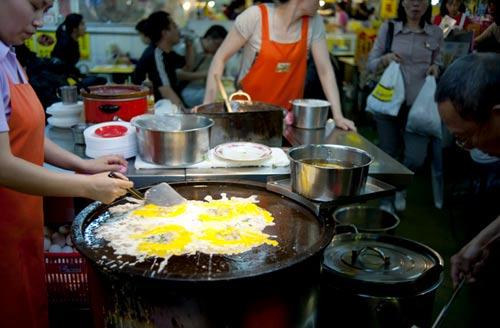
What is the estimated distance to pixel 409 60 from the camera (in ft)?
14.9

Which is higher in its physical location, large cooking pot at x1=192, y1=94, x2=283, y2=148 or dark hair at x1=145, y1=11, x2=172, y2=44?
dark hair at x1=145, y1=11, x2=172, y2=44

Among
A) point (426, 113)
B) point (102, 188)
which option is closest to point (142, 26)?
point (426, 113)

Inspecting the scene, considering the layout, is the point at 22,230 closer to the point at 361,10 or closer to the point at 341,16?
the point at 341,16

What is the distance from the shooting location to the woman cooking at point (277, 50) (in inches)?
140

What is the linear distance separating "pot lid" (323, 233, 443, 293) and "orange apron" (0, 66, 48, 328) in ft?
4.51

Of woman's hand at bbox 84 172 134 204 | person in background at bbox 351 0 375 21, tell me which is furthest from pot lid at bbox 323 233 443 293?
person in background at bbox 351 0 375 21

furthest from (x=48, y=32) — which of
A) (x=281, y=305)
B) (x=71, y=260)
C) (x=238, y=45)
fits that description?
(x=281, y=305)

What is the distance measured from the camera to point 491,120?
1547 millimetres

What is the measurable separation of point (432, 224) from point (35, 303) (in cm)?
388

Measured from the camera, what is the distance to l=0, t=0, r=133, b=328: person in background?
171 cm

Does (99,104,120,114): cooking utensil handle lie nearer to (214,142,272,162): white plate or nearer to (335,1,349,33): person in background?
(214,142,272,162): white plate

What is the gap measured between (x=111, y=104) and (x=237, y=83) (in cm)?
144

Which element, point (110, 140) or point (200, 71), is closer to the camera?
point (110, 140)

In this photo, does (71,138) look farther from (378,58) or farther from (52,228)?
(378,58)
